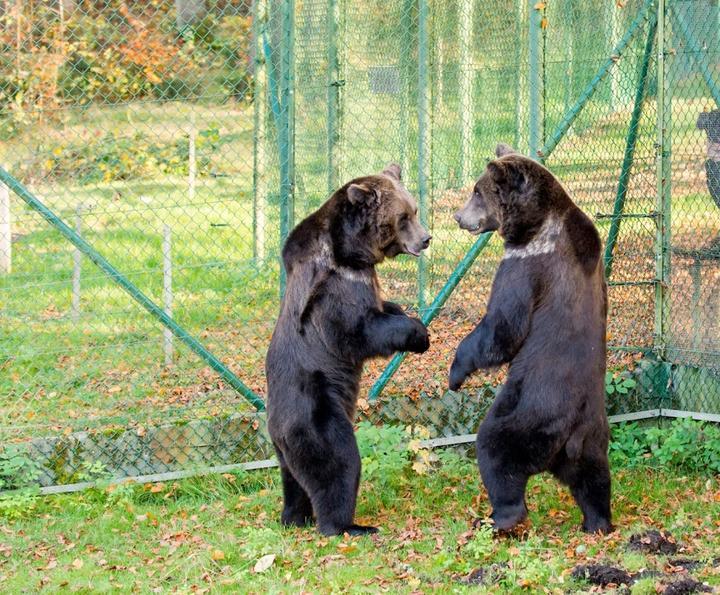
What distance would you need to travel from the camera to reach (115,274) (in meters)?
7.29

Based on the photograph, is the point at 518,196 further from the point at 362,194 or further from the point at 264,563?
the point at 264,563

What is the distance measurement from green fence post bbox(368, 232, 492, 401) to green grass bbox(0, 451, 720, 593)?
0.77m

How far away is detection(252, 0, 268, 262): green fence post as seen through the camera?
9.90 metres

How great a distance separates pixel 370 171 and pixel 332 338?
3.54 metres

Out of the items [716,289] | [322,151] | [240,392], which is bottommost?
[240,392]

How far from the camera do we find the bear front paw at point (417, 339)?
6.27 meters

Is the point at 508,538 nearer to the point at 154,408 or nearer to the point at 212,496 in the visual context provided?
the point at 212,496

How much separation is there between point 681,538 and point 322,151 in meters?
5.06

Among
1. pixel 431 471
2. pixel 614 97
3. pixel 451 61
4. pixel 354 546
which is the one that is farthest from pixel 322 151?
pixel 354 546

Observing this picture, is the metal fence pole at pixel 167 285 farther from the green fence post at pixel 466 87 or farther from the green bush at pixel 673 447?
the green bush at pixel 673 447

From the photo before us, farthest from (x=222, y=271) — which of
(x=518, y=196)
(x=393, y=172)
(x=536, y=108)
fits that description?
(x=518, y=196)

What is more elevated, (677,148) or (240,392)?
(677,148)

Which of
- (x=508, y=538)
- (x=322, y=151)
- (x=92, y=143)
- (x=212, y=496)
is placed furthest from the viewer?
(x=92, y=143)

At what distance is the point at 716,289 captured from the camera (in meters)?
7.74
